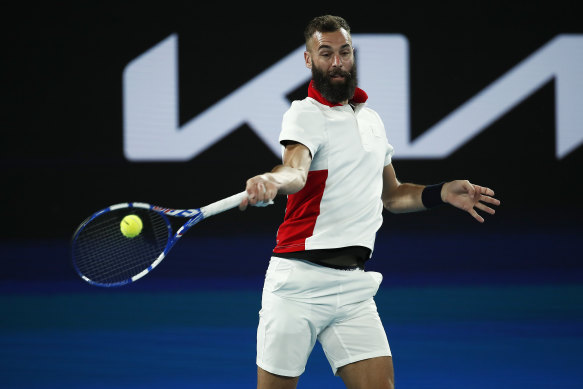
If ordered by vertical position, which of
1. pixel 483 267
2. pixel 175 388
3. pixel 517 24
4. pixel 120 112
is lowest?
pixel 175 388

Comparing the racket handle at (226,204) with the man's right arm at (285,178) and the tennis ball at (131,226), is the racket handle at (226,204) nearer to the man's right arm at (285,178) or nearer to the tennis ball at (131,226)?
the man's right arm at (285,178)

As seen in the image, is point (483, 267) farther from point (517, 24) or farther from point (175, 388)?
point (175, 388)

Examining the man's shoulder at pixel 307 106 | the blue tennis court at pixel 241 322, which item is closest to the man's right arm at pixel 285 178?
the man's shoulder at pixel 307 106

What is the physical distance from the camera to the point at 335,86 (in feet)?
9.98

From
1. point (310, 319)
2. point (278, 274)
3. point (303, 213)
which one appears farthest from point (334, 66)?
point (310, 319)

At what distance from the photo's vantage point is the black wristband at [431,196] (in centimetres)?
328

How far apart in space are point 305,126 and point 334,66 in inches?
10.7

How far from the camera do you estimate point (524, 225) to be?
9242 mm

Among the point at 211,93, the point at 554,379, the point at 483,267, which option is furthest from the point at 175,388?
the point at 211,93

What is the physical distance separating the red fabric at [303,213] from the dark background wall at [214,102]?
5.65m

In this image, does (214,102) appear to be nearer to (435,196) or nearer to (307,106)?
(435,196)

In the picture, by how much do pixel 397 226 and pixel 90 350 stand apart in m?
4.63

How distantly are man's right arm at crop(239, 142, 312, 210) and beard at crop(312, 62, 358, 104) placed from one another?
26cm

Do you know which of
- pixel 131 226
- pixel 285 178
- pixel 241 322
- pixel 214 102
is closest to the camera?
pixel 285 178
